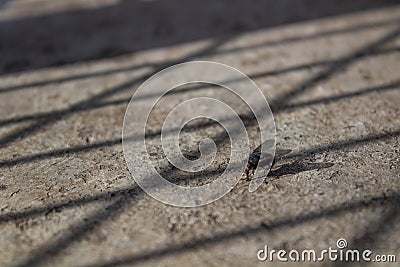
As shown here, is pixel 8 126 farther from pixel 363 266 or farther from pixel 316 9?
pixel 316 9

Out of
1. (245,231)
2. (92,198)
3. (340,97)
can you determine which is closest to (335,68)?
(340,97)

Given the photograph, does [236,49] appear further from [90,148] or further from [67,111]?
[90,148]

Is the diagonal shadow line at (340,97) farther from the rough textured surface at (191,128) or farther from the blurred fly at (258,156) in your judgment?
the blurred fly at (258,156)

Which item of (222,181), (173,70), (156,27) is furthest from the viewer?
(156,27)

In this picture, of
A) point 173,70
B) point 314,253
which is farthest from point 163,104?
point 314,253

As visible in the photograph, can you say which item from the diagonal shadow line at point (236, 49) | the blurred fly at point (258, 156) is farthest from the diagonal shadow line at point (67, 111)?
the blurred fly at point (258, 156)

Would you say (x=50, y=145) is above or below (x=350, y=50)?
below

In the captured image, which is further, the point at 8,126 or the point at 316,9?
the point at 316,9
